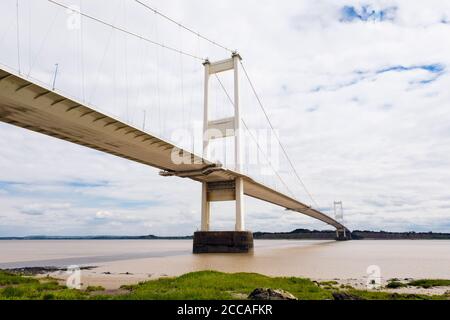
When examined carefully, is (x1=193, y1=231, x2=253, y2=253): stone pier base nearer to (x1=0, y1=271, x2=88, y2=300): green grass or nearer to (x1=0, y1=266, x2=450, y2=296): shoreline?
(x1=0, y1=266, x2=450, y2=296): shoreline

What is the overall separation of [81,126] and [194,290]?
50.0 ft

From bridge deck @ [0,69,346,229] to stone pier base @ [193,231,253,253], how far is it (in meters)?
6.46

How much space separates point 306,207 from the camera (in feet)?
226

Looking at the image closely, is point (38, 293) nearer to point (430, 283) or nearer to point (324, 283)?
point (324, 283)

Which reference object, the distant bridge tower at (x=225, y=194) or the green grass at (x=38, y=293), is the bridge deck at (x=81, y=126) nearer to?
the distant bridge tower at (x=225, y=194)

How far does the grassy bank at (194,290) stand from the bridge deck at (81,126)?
27.1 feet

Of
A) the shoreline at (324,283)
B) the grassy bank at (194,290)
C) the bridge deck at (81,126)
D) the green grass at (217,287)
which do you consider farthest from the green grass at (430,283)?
the bridge deck at (81,126)

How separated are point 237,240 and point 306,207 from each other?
3422 centimetres

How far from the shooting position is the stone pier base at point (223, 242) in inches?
1474

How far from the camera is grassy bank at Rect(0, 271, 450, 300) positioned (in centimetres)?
934

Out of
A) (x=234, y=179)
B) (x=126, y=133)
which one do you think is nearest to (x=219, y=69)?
(x=234, y=179)

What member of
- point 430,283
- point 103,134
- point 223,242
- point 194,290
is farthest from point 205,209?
point 194,290

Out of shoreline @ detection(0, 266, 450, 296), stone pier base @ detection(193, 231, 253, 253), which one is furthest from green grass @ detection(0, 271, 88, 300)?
stone pier base @ detection(193, 231, 253, 253)

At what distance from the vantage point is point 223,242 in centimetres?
3781
